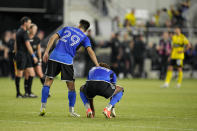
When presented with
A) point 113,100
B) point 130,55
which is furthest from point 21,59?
point 130,55

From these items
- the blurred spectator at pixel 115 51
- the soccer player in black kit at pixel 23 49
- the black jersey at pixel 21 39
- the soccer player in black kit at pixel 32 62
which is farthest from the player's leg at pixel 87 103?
the blurred spectator at pixel 115 51

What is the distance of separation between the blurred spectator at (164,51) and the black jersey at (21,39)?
13332mm

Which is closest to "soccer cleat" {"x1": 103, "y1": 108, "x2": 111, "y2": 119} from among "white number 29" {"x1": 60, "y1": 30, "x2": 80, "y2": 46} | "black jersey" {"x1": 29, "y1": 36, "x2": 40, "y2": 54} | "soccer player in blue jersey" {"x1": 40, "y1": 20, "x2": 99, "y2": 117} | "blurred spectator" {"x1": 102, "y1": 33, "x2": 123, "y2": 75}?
"soccer player in blue jersey" {"x1": 40, "y1": 20, "x2": 99, "y2": 117}

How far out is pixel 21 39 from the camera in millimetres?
16031

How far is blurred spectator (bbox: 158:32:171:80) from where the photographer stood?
28875 mm

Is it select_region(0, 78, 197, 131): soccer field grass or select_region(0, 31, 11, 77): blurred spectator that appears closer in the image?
select_region(0, 78, 197, 131): soccer field grass

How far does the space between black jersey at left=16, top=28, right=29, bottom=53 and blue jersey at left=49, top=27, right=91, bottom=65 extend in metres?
4.80

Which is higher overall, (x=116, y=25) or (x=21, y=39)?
(x=21, y=39)

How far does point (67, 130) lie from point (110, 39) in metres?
21.6

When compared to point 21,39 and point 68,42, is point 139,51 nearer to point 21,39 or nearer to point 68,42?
point 21,39

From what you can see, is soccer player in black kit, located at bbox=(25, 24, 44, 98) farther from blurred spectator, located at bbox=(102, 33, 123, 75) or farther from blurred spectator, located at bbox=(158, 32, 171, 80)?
blurred spectator, located at bbox=(102, 33, 123, 75)

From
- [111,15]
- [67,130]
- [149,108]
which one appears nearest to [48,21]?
[111,15]

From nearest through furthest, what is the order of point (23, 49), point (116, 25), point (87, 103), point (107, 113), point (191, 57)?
point (107, 113) → point (87, 103) → point (23, 49) → point (191, 57) → point (116, 25)

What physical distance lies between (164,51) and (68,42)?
62.0 feet
